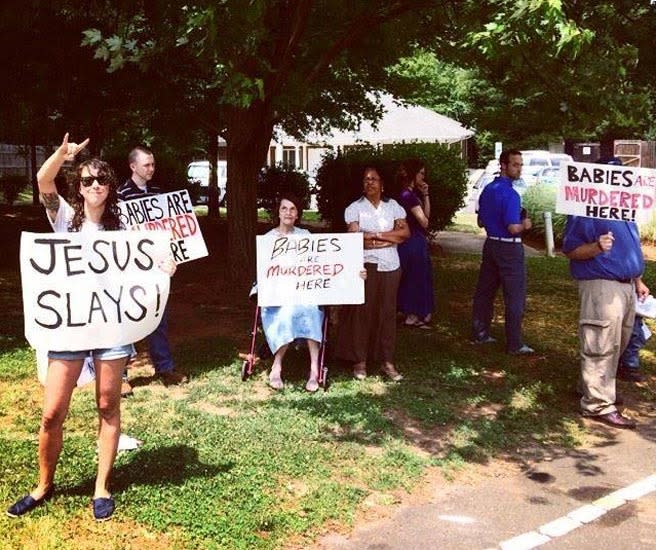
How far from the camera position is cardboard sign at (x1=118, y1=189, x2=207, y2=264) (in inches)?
262

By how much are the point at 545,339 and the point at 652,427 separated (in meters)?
2.69

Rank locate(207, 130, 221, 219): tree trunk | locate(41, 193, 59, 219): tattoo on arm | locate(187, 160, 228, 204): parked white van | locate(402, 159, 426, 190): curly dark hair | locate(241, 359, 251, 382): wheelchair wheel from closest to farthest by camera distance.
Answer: locate(41, 193, 59, 219): tattoo on arm < locate(241, 359, 251, 382): wheelchair wheel < locate(402, 159, 426, 190): curly dark hair < locate(207, 130, 221, 219): tree trunk < locate(187, 160, 228, 204): parked white van

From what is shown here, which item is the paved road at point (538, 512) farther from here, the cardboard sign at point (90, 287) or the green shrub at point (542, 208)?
the green shrub at point (542, 208)

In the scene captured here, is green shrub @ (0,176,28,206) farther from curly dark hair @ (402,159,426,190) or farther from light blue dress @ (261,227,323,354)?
light blue dress @ (261,227,323,354)

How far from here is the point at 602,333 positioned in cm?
626

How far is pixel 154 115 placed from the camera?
48.6 feet

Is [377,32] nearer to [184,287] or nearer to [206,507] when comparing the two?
[184,287]

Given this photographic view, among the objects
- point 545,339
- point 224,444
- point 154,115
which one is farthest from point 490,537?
point 154,115

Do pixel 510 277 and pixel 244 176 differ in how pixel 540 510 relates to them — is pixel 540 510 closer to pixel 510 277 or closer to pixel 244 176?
pixel 510 277

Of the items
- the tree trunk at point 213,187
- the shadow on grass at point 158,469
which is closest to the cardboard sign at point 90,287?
the shadow on grass at point 158,469

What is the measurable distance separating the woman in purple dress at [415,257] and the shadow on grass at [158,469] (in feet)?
13.5

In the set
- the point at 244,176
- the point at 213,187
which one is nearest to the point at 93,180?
the point at 244,176

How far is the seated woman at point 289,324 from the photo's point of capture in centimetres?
693

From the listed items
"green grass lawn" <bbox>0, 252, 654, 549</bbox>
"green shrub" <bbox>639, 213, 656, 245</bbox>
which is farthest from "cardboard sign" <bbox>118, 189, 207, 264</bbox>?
"green shrub" <bbox>639, 213, 656, 245</bbox>
